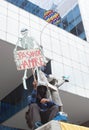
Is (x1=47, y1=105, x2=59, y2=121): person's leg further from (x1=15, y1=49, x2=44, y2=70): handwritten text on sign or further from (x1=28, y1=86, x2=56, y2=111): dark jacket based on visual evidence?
(x1=15, y1=49, x2=44, y2=70): handwritten text on sign

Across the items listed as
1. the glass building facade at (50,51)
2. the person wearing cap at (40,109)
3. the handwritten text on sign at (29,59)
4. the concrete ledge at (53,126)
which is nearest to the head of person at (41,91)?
the person wearing cap at (40,109)

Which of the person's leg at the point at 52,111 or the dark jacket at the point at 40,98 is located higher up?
the person's leg at the point at 52,111

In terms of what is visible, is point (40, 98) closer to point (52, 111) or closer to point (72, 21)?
point (52, 111)

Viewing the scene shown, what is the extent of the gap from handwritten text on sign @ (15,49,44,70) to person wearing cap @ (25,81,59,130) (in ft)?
1.83

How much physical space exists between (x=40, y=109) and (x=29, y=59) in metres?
1.15

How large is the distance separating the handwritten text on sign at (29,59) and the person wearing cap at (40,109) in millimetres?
558

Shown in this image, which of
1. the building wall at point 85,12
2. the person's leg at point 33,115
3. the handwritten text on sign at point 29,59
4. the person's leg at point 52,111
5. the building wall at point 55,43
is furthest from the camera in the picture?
the building wall at point 85,12

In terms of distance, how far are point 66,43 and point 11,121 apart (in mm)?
3653

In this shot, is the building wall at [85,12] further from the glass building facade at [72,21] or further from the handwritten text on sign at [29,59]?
the handwritten text on sign at [29,59]

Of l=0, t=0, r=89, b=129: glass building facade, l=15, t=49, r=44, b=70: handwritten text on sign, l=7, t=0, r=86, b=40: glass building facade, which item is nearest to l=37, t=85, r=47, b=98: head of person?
l=15, t=49, r=44, b=70: handwritten text on sign

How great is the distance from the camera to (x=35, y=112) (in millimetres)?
4164

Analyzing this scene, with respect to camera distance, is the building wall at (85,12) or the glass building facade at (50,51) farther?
the building wall at (85,12)

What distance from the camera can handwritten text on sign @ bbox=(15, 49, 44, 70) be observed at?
4.98 metres

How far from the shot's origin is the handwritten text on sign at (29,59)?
4.98 meters
